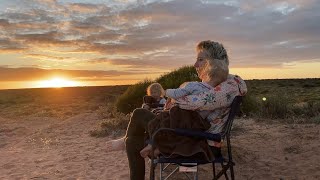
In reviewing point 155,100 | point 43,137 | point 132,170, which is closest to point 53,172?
point 155,100

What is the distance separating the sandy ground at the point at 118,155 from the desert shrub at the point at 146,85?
5.92 feet

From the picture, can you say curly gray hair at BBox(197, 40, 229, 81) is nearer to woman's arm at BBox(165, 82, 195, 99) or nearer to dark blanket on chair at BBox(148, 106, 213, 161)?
woman's arm at BBox(165, 82, 195, 99)

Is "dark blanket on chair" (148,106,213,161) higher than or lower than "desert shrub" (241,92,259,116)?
higher

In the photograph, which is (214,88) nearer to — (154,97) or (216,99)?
(216,99)

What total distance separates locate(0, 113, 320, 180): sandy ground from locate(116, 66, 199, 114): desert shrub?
71.0 inches

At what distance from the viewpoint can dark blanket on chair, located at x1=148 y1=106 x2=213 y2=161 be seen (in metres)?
3.63

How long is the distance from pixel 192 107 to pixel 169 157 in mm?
468

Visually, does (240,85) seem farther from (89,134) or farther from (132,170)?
(89,134)

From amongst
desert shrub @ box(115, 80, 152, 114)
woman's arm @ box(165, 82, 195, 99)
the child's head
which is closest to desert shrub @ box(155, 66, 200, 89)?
desert shrub @ box(115, 80, 152, 114)

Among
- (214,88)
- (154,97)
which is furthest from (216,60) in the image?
(154,97)

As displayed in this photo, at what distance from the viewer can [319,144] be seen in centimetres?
748

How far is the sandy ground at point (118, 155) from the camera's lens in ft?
19.7

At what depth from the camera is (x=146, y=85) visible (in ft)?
39.4

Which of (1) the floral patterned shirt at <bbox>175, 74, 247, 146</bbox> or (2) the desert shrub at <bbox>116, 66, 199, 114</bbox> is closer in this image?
(1) the floral patterned shirt at <bbox>175, 74, 247, 146</bbox>
